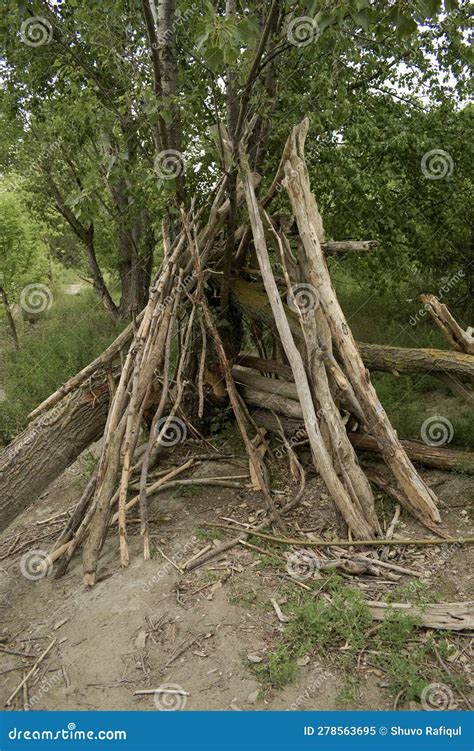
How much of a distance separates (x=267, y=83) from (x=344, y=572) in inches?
173

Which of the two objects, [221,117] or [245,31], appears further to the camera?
[221,117]

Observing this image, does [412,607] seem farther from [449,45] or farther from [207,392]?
[449,45]

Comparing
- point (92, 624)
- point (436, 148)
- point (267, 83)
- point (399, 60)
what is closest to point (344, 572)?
point (92, 624)
